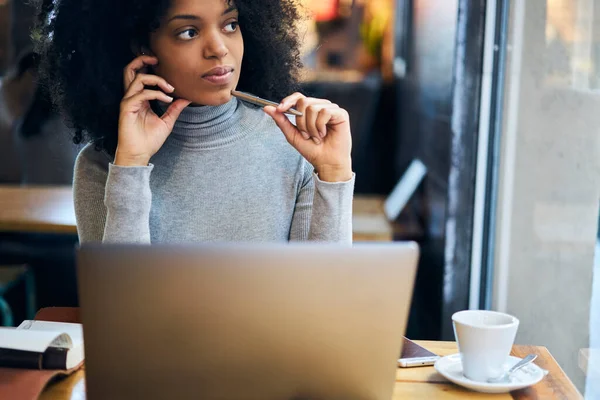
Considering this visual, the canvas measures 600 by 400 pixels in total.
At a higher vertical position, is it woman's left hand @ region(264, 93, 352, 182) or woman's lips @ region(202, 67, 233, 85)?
woman's lips @ region(202, 67, 233, 85)

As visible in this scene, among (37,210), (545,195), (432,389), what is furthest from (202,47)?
(37,210)

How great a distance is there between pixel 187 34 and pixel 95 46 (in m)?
0.21

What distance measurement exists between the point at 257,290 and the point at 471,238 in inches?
65.5

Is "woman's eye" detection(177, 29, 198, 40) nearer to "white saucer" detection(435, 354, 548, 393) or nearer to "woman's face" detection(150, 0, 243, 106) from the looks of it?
"woman's face" detection(150, 0, 243, 106)

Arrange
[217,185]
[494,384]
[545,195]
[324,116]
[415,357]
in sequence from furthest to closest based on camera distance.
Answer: [545,195] < [217,185] < [324,116] < [415,357] < [494,384]

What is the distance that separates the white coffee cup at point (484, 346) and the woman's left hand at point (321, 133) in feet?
1.37

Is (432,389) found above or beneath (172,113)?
beneath

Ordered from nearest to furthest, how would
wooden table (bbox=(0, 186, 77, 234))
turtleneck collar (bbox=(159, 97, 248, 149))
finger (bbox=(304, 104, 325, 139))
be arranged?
finger (bbox=(304, 104, 325, 139)), turtleneck collar (bbox=(159, 97, 248, 149)), wooden table (bbox=(0, 186, 77, 234))

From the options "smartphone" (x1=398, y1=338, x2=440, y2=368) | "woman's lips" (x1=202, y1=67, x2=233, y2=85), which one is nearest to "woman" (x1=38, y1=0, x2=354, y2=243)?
"woman's lips" (x1=202, y1=67, x2=233, y2=85)

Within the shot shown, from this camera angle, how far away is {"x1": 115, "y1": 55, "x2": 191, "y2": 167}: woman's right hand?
1342 mm

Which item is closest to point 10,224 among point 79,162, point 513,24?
point 79,162

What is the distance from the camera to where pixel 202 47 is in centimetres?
137

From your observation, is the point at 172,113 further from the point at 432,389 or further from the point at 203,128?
the point at 432,389

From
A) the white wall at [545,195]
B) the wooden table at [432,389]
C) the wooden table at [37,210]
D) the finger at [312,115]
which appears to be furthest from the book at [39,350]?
the wooden table at [37,210]
